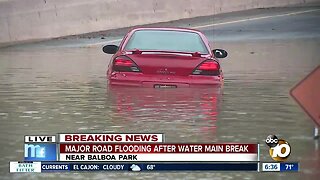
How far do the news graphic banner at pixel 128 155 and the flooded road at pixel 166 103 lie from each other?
0.06 m

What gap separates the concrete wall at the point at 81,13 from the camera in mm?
13805

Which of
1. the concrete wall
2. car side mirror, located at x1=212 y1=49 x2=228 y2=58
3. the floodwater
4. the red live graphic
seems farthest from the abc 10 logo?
the concrete wall

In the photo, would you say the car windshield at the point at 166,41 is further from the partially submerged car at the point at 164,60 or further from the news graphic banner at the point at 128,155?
the news graphic banner at the point at 128,155

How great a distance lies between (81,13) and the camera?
13.9m

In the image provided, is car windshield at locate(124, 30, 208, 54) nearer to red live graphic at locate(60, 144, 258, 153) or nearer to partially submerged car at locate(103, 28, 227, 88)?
partially submerged car at locate(103, 28, 227, 88)

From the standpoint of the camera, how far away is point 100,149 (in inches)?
524

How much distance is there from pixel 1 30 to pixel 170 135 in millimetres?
1616

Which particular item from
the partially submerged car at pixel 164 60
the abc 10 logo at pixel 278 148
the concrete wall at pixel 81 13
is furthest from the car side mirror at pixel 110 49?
the abc 10 logo at pixel 278 148

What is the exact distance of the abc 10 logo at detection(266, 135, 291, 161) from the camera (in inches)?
525

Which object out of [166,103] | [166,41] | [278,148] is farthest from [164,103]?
[278,148]

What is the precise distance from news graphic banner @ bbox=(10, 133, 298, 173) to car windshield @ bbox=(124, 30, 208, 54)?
78 cm

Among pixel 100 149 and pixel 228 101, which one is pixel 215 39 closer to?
pixel 228 101

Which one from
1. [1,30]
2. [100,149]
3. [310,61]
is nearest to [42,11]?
[1,30]

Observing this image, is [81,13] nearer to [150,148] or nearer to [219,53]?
[219,53]
